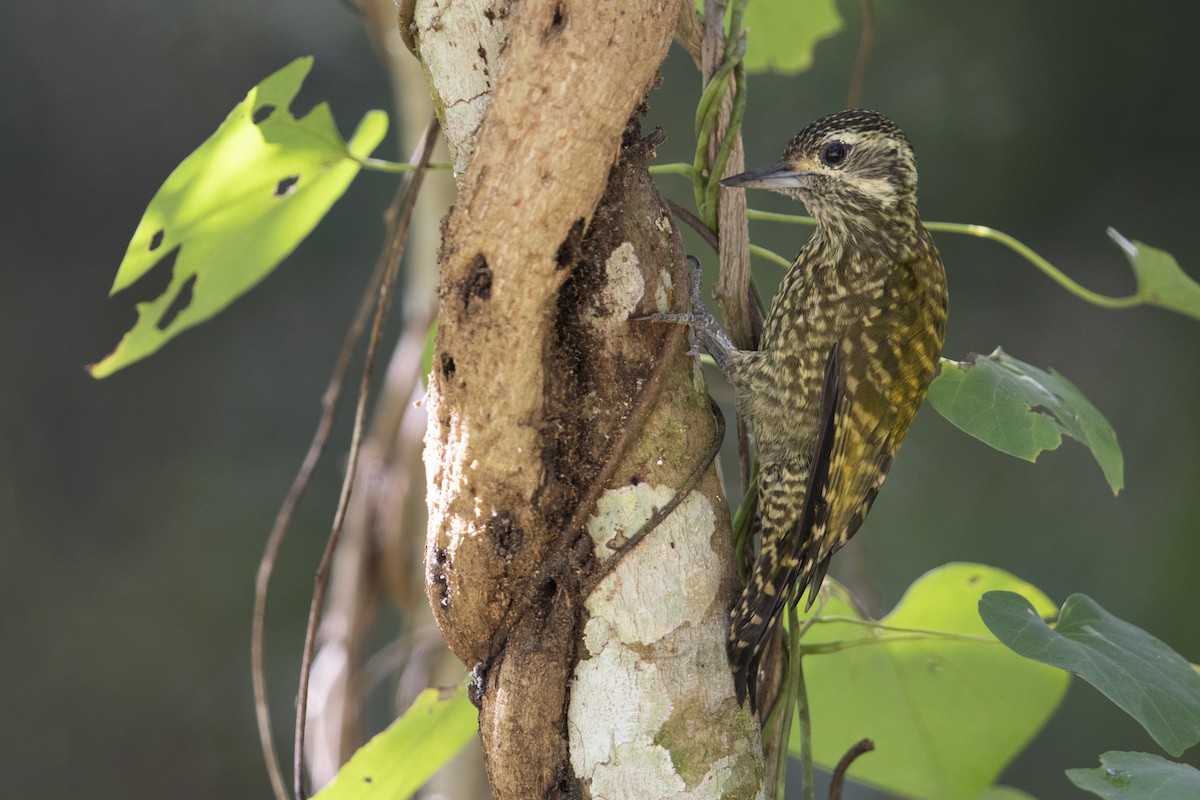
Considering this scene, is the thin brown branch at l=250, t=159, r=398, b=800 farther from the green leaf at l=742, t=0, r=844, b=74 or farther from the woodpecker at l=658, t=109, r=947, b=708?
the green leaf at l=742, t=0, r=844, b=74

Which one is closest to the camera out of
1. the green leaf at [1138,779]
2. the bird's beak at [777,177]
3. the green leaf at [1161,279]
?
the green leaf at [1138,779]

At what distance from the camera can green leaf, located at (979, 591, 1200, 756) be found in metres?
1.09

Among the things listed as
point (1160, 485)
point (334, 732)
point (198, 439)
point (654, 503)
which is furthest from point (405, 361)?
point (1160, 485)

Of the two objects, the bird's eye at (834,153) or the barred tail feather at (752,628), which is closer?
the barred tail feather at (752,628)

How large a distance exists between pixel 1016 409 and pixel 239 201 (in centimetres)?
97

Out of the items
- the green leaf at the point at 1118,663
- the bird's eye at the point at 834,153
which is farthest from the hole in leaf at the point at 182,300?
the green leaf at the point at 1118,663

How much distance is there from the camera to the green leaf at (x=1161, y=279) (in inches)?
58.9

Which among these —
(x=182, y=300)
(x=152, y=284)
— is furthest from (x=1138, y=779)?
(x=152, y=284)

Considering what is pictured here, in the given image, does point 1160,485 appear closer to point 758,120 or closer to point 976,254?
point 976,254

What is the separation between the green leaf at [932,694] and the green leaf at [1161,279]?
1.44 feet

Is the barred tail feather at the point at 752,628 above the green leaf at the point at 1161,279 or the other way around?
above

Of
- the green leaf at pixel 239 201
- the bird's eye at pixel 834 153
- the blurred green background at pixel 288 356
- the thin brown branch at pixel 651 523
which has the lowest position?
the blurred green background at pixel 288 356

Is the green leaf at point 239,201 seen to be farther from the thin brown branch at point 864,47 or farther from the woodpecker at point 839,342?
the thin brown branch at point 864,47

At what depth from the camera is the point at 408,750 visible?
132cm
